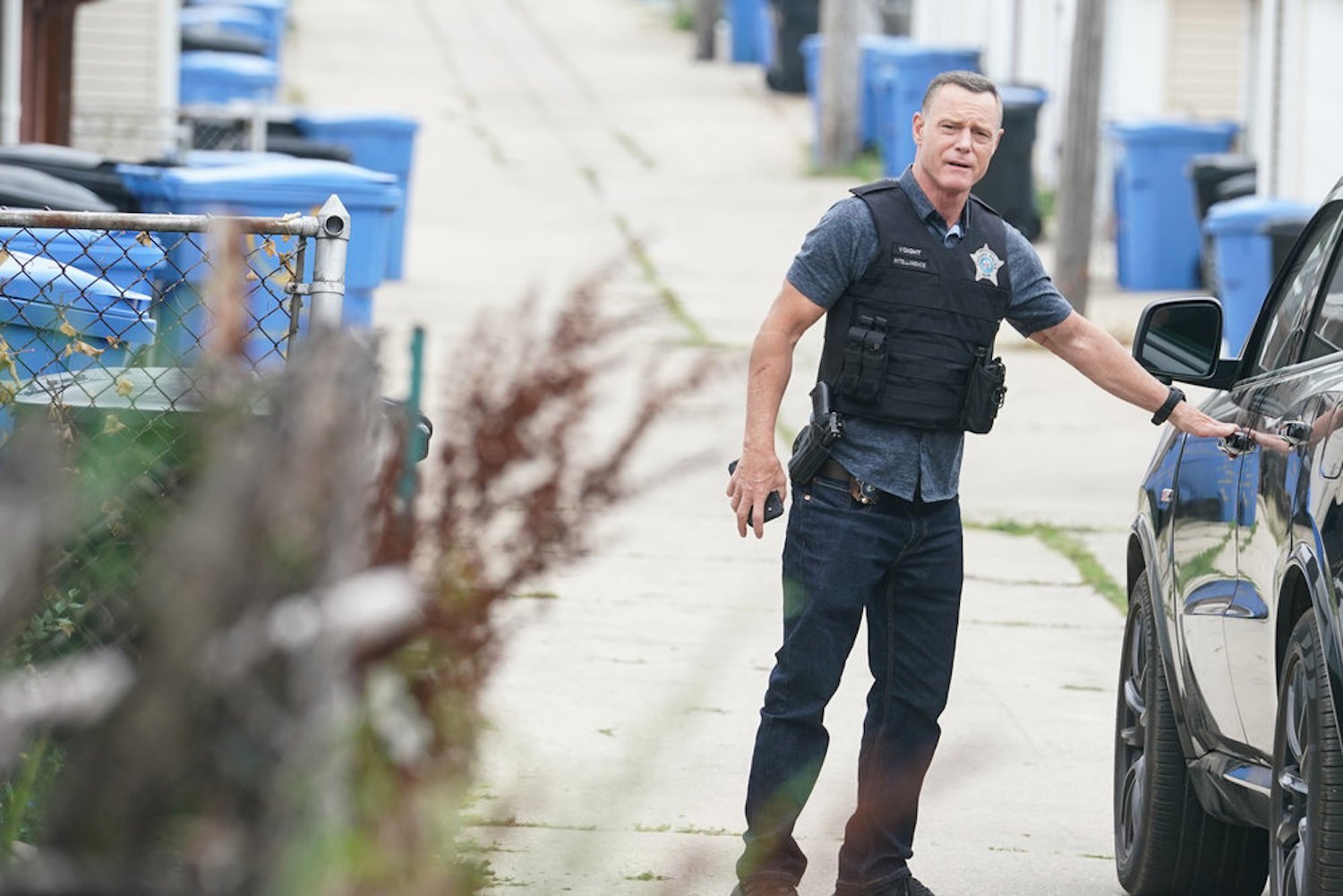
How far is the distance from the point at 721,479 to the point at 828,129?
1388 cm

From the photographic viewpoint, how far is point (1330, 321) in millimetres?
4602

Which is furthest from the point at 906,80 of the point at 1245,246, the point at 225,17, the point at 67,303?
the point at 67,303

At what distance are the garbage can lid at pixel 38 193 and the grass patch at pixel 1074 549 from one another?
3918mm

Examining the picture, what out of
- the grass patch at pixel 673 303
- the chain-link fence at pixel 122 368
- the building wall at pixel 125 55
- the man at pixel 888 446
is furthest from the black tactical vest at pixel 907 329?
the building wall at pixel 125 55

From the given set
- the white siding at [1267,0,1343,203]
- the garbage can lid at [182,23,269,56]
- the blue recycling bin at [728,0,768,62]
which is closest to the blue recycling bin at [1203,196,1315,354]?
the white siding at [1267,0,1343,203]

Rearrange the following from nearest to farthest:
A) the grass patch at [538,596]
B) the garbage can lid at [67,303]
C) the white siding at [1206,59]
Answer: the grass patch at [538,596]
the garbage can lid at [67,303]
the white siding at [1206,59]

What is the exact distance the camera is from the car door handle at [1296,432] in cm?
416

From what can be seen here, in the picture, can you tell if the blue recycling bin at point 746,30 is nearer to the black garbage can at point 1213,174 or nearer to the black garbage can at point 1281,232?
the black garbage can at point 1213,174

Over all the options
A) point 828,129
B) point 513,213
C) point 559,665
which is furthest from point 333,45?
point 559,665

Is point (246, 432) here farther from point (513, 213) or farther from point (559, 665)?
point (513, 213)

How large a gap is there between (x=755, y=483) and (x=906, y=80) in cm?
1835

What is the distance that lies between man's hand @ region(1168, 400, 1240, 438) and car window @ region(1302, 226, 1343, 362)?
0.69ft

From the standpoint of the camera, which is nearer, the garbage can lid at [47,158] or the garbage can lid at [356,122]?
the garbage can lid at [47,158]

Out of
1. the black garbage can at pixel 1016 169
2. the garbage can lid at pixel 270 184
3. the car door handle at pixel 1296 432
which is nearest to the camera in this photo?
the car door handle at pixel 1296 432
